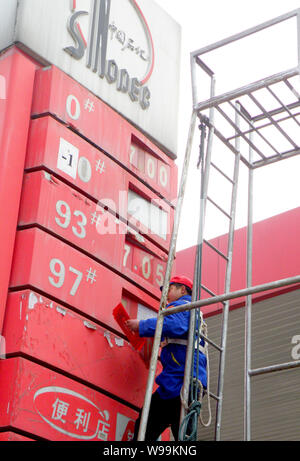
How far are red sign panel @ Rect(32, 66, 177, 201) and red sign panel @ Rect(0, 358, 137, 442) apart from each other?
2687 mm

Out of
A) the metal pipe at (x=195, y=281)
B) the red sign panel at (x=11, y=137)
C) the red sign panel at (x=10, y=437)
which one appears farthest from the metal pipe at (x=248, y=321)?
the red sign panel at (x=11, y=137)

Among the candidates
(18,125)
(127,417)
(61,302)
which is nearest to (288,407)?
(127,417)

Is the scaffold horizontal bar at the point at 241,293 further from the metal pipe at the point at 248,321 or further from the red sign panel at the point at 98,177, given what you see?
the red sign panel at the point at 98,177

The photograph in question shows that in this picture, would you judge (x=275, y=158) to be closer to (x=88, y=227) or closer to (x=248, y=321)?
(x=248, y=321)

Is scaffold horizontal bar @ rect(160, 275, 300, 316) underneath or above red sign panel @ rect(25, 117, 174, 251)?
underneath

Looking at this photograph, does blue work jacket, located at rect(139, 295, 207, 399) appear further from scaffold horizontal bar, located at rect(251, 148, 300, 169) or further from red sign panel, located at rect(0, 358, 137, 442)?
scaffold horizontal bar, located at rect(251, 148, 300, 169)

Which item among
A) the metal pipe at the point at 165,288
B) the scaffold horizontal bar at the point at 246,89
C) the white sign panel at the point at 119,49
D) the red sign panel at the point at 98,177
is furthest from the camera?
the white sign panel at the point at 119,49

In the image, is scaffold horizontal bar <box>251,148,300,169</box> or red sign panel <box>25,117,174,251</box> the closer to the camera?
red sign panel <box>25,117,174,251</box>

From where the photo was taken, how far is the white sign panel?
27.1 feet

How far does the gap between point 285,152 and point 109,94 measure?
2.20 meters

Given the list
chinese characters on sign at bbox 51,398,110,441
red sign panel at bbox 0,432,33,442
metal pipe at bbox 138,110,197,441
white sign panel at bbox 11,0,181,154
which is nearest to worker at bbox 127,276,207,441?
chinese characters on sign at bbox 51,398,110,441

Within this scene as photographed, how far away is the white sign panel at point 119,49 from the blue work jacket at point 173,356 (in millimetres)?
2919

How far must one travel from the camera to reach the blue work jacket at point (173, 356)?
23.1ft

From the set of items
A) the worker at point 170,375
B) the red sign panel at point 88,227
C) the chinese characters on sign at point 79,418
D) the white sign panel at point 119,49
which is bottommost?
the chinese characters on sign at point 79,418
